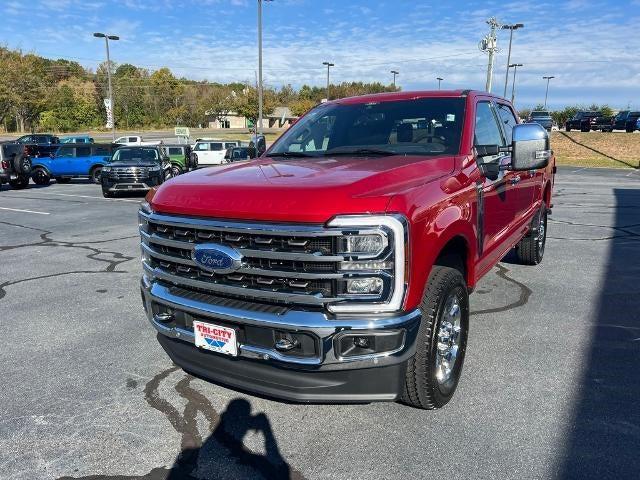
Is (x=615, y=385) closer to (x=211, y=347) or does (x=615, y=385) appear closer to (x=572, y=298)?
(x=572, y=298)

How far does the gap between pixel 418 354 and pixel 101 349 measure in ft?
8.91

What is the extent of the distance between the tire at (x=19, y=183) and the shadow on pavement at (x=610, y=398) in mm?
19377

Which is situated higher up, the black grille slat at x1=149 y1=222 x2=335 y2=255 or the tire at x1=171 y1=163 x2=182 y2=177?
the black grille slat at x1=149 y1=222 x2=335 y2=255

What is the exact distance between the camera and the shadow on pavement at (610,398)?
264 centimetres

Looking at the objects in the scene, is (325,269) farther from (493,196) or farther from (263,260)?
(493,196)

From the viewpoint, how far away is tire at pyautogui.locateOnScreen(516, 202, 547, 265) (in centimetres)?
626

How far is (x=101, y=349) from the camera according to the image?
417 centimetres

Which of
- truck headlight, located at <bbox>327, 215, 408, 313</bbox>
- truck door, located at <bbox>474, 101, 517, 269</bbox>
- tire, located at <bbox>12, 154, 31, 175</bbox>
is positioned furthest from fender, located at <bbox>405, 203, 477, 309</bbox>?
tire, located at <bbox>12, 154, 31, 175</bbox>

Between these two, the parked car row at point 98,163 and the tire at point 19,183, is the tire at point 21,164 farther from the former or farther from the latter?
the tire at point 19,183

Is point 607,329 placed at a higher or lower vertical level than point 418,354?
lower

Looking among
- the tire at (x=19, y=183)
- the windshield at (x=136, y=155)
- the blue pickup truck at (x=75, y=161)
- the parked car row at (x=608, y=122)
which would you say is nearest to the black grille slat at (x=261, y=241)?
the windshield at (x=136, y=155)

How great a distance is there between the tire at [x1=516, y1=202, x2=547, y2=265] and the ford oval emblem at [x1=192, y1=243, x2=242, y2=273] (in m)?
4.55

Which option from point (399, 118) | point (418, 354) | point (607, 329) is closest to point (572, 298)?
point (607, 329)

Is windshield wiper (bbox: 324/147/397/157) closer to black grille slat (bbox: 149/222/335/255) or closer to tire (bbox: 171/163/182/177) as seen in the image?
black grille slat (bbox: 149/222/335/255)
